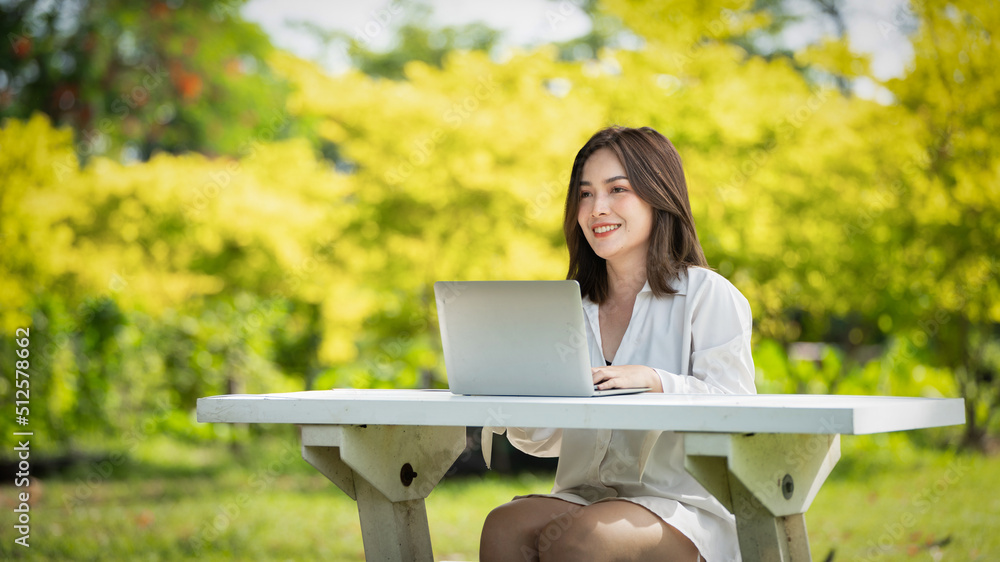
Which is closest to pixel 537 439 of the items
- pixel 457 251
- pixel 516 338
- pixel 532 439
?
pixel 532 439

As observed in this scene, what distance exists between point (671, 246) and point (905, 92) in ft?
13.3

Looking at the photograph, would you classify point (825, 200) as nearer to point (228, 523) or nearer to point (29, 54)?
point (228, 523)

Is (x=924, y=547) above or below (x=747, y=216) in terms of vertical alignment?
below

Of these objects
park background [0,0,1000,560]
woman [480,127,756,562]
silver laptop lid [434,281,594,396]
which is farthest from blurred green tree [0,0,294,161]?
silver laptop lid [434,281,594,396]

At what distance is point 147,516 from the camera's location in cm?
520

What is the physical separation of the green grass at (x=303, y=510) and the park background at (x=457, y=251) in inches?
1.3

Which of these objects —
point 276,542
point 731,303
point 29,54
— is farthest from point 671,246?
point 29,54

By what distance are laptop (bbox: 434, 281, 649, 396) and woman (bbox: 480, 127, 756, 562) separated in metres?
0.13

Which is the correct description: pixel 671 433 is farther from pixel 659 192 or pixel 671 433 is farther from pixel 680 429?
pixel 659 192

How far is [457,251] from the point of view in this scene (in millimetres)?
6516

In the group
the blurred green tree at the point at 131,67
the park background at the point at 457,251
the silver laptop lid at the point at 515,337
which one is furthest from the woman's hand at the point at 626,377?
the blurred green tree at the point at 131,67

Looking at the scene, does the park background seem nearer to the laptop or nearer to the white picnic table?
the white picnic table

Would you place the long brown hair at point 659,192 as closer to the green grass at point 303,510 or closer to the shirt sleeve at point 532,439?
the shirt sleeve at point 532,439

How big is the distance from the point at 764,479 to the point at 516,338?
557 millimetres
